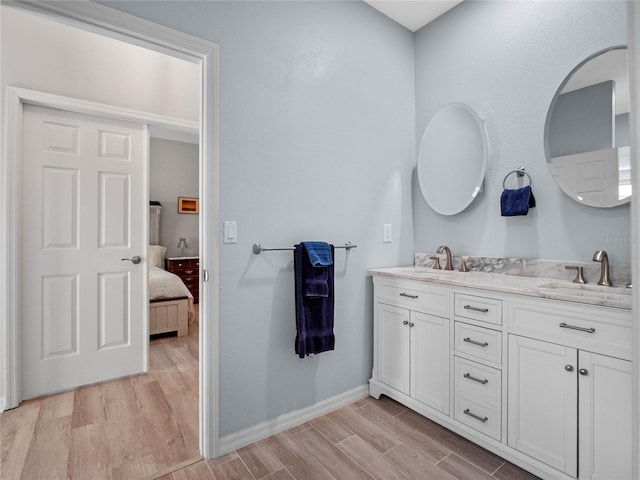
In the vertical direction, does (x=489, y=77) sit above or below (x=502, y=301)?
above

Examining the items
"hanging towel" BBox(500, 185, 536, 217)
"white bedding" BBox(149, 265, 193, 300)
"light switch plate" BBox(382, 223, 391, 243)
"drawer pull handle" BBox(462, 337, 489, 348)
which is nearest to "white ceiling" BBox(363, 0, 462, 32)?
"hanging towel" BBox(500, 185, 536, 217)

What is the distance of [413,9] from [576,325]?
236cm

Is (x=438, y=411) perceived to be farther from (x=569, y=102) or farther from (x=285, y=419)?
(x=569, y=102)

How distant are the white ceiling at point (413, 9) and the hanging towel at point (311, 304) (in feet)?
6.00

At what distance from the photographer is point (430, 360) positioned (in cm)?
200

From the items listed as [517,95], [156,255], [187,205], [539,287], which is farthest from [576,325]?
[187,205]

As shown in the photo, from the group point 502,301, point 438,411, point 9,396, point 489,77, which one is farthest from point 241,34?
point 9,396

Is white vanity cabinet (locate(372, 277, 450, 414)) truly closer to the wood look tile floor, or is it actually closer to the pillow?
the wood look tile floor

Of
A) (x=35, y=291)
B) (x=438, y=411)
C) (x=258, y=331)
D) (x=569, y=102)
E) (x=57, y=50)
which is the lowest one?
(x=438, y=411)

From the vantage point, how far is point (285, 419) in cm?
201

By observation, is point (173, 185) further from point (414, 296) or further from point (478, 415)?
point (478, 415)

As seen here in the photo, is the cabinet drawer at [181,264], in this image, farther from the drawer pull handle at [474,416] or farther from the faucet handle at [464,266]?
the drawer pull handle at [474,416]

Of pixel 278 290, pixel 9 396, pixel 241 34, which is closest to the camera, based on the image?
pixel 241 34

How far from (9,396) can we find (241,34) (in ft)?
8.89
